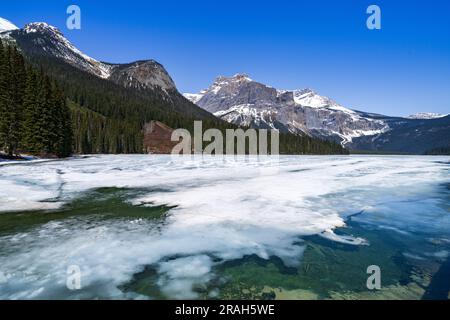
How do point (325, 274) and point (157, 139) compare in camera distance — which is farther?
point (157, 139)

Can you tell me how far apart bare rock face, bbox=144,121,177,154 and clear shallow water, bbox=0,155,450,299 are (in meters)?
129

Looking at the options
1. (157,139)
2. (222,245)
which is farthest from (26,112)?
(157,139)

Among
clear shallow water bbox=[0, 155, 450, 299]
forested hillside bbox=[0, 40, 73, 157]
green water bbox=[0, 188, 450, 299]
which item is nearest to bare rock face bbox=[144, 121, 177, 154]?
forested hillside bbox=[0, 40, 73, 157]

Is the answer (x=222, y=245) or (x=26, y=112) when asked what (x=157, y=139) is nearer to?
(x=26, y=112)

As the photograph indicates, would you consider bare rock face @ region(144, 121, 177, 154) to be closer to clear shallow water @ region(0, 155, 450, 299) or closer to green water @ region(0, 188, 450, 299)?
clear shallow water @ region(0, 155, 450, 299)

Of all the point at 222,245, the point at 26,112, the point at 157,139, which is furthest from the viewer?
the point at 157,139

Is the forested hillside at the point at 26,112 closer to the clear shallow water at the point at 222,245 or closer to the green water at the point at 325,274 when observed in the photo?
the clear shallow water at the point at 222,245

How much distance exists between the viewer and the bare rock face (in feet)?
479

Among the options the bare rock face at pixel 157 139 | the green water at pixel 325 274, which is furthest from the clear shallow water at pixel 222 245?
the bare rock face at pixel 157 139

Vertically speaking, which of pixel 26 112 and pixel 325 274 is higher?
pixel 26 112

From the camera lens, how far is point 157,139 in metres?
153

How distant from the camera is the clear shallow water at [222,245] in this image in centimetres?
667

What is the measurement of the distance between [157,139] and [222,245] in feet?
483
